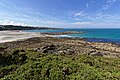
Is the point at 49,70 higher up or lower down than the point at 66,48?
higher up

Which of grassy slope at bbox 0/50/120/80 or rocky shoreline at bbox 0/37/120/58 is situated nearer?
grassy slope at bbox 0/50/120/80

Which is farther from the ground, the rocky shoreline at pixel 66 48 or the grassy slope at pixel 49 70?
the grassy slope at pixel 49 70

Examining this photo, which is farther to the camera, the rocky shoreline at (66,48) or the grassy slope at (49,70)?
the rocky shoreline at (66,48)

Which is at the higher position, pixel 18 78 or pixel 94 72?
pixel 94 72

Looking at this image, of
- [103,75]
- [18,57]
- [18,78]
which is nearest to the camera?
[103,75]

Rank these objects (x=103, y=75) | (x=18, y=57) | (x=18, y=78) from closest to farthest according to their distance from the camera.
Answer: (x=103, y=75) < (x=18, y=78) < (x=18, y=57)

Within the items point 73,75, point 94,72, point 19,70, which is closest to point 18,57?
point 19,70

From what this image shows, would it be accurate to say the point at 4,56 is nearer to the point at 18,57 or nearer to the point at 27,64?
the point at 18,57

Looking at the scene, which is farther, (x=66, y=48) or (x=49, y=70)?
(x=66, y=48)

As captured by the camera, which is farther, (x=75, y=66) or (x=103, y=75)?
(x=75, y=66)

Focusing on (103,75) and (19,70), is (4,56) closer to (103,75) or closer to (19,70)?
(19,70)

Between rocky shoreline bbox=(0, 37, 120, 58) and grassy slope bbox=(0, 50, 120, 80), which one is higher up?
grassy slope bbox=(0, 50, 120, 80)

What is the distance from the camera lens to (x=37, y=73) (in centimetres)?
1020

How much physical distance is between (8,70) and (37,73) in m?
2.51
